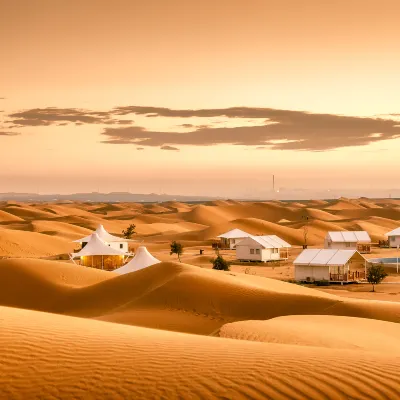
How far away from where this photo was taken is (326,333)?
1467 centimetres

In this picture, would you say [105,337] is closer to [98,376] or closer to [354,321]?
[98,376]

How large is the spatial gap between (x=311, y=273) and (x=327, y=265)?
1.39m

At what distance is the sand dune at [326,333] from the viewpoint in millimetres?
12969

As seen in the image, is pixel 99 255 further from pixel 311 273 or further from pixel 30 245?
pixel 30 245

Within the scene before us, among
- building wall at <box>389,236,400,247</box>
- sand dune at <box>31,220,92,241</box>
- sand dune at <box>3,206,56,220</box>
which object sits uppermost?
sand dune at <box>3,206,56,220</box>

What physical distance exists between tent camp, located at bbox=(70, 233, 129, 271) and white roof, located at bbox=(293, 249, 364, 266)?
566 inches

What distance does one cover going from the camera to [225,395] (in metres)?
6.96

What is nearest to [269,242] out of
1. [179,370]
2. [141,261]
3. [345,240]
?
[345,240]

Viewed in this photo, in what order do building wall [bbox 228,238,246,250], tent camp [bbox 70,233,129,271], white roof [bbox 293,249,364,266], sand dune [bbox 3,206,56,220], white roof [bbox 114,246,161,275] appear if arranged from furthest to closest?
sand dune [bbox 3,206,56,220], building wall [bbox 228,238,246,250], tent camp [bbox 70,233,129,271], white roof [bbox 293,249,364,266], white roof [bbox 114,246,161,275]

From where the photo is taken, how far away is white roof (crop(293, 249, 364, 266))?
37.4 metres

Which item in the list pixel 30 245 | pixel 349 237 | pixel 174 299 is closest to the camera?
pixel 174 299

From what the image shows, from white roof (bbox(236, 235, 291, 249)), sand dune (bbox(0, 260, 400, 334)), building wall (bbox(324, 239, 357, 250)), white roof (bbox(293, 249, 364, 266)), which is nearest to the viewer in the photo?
sand dune (bbox(0, 260, 400, 334))

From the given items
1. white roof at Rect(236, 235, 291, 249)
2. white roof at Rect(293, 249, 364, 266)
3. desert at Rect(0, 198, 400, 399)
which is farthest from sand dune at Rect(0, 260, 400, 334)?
white roof at Rect(236, 235, 291, 249)

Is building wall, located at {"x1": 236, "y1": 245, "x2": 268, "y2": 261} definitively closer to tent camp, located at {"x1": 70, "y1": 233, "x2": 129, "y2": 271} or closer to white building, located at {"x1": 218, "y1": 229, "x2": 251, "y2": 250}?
white building, located at {"x1": 218, "y1": 229, "x2": 251, "y2": 250}
